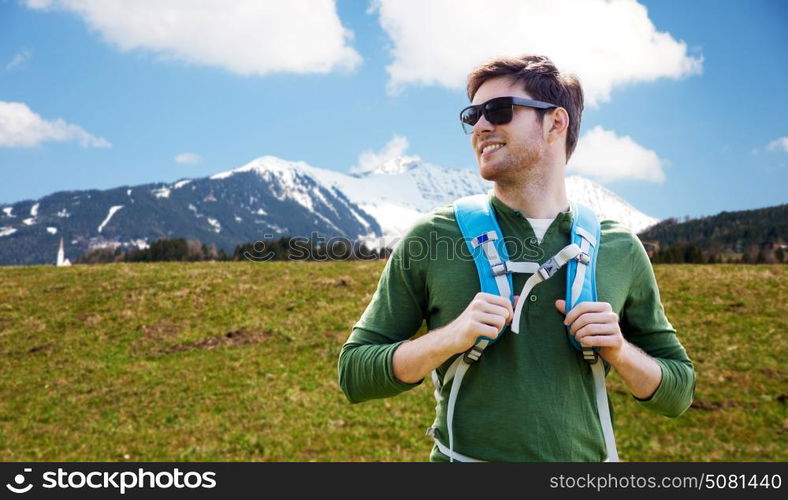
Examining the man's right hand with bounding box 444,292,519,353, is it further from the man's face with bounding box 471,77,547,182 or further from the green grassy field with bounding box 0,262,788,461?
the green grassy field with bounding box 0,262,788,461

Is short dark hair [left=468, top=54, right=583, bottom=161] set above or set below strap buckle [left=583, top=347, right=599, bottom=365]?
above

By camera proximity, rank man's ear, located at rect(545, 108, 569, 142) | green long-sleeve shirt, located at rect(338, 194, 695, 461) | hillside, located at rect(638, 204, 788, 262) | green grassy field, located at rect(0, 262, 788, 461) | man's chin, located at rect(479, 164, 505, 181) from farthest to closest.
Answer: hillside, located at rect(638, 204, 788, 262), green grassy field, located at rect(0, 262, 788, 461), man's ear, located at rect(545, 108, 569, 142), man's chin, located at rect(479, 164, 505, 181), green long-sleeve shirt, located at rect(338, 194, 695, 461)

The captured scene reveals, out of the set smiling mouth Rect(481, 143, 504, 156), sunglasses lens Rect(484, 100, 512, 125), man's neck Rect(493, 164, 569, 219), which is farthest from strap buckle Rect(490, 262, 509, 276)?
sunglasses lens Rect(484, 100, 512, 125)

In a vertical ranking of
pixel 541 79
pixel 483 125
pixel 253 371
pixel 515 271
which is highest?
pixel 541 79

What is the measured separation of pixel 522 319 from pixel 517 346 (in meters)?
0.13

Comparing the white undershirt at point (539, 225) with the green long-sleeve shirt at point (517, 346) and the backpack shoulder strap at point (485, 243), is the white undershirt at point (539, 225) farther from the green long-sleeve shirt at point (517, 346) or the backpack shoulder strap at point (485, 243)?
the backpack shoulder strap at point (485, 243)

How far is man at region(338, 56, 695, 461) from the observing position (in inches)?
98.5

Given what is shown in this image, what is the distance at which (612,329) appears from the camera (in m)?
2.38

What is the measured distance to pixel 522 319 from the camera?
2.58 meters

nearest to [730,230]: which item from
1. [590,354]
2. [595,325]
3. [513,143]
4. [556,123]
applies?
[556,123]

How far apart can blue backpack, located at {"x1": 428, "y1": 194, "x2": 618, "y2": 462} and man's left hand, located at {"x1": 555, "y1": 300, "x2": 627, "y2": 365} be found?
83 millimetres

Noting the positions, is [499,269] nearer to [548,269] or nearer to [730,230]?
[548,269]
